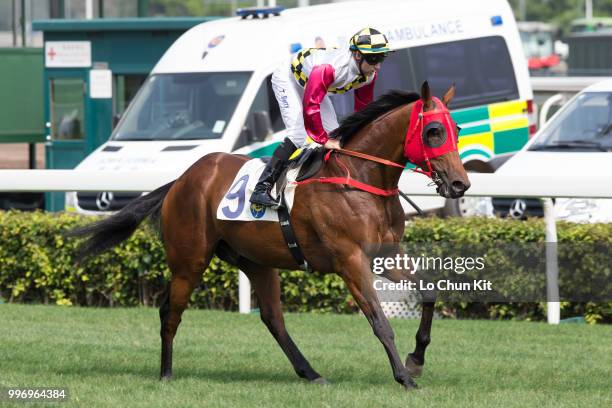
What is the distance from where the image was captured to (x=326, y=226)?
6.93 metres

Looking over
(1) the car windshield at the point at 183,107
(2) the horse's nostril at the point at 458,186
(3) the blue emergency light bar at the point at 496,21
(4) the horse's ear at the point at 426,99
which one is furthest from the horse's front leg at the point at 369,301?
(3) the blue emergency light bar at the point at 496,21

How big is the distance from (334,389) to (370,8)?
7416mm

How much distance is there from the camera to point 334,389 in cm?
680

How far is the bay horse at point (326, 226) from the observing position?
677 centimetres

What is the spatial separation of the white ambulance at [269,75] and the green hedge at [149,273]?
1.74 meters

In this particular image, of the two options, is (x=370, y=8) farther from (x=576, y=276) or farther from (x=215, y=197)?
(x=215, y=197)

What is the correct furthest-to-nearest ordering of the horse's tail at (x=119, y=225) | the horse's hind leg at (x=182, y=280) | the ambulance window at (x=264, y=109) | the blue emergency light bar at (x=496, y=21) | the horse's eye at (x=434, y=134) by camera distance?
1. the blue emergency light bar at (x=496, y=21)
2. the ambulance window at (x=264, y=109)
3. the horse's tail at (x=119, y=225)
4. the horse's hind leg at (x=182, y=280)
5. the horse's eye at (x=434, y=134)

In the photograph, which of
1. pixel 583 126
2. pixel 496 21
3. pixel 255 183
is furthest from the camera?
pixel 496 21

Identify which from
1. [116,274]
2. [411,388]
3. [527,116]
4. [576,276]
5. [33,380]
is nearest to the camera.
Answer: [411,388]

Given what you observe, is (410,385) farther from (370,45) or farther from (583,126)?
(583,126)

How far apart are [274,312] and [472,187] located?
2.02 metres

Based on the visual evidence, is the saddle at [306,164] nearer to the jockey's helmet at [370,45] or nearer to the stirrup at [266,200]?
the stirrup at [266,200]

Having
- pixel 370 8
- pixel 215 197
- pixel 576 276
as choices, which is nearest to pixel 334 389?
pixel 215 197

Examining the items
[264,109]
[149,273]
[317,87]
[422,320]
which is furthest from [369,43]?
[264,109]
